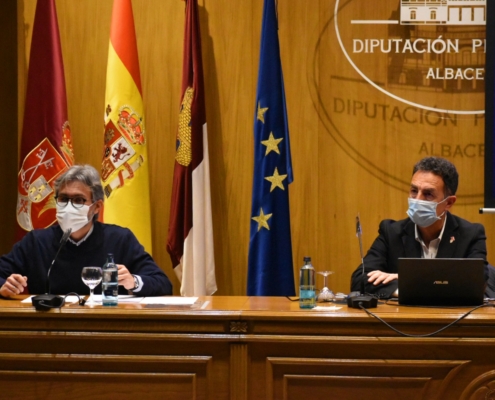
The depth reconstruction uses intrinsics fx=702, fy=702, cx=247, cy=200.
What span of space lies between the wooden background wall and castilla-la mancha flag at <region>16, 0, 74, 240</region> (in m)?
0.35

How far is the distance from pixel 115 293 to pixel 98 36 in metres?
2.46

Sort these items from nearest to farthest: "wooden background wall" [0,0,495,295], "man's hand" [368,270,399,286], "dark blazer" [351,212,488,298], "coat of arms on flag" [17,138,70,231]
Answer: "man's hand" [368,270,399,286] → "dark blazer" [351,212,488,298] → "coat of arms on flag" [17,138,70,231] → "wooden background wall" [0,0,495,295]

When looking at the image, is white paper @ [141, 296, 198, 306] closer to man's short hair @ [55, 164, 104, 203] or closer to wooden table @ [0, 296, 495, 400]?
wooden table @ [0, 296, 495, 400]

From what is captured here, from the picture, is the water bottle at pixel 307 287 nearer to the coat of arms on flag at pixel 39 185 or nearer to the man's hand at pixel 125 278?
the man's hand at pixel 125 278

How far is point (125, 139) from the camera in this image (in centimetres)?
437

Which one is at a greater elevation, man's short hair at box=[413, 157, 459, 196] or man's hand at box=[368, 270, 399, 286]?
man's short hair at box=[413, 157, 459, 196]

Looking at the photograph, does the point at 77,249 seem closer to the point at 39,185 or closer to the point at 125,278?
the point at 125,278

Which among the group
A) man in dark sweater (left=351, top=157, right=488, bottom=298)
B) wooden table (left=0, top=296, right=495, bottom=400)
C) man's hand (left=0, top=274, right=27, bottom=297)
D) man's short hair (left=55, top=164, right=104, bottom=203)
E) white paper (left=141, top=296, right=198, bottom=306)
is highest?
man's short hair (left=55, top=164, right=104, bottom=203)

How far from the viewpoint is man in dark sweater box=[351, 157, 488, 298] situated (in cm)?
348

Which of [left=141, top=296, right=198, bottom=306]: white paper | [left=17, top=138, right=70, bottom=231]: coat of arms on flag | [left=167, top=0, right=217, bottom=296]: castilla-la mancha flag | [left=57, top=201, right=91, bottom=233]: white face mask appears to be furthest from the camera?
[left=167, top=0, right=217, bottom=296]: castilla-la mancha flag

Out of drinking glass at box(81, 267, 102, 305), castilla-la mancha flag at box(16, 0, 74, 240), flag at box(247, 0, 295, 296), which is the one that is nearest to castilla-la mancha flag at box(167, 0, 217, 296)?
flag at box(247, 0, 295, 296)

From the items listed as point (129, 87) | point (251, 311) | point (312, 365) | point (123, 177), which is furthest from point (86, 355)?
point (129, 87)

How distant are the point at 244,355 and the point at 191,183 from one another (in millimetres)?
1996

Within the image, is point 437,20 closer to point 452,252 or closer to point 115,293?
point 452,252
